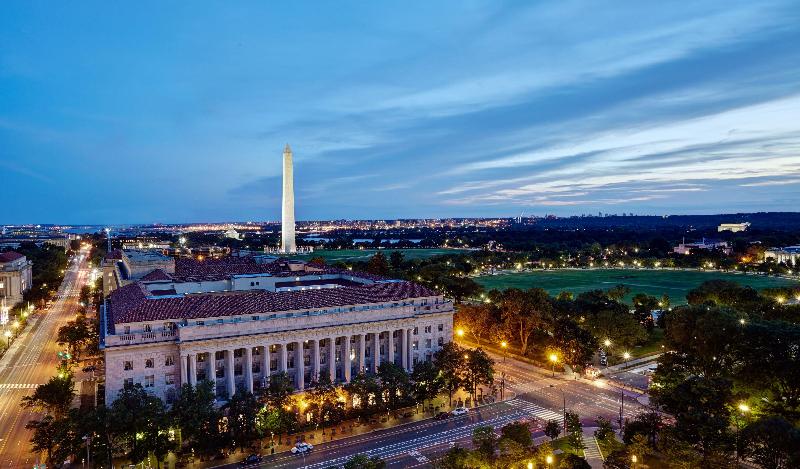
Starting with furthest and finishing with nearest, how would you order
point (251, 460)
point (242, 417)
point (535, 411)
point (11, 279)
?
point (11, 279) < point (535, 411) < point (242, 417) < point (251, 460)

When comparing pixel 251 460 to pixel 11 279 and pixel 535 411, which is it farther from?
pixel 11 279

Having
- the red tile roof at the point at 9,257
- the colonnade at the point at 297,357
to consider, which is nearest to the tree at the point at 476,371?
the colonnade at the point at 297,357

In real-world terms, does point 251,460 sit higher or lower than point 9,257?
lower

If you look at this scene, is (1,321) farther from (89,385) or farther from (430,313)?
(430,313)

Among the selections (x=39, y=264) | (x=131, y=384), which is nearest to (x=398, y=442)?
(x=131, y=384)

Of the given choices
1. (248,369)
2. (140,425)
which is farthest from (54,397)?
(248,369)

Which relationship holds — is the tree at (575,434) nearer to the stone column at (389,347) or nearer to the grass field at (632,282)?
the stone column at (389,347)
